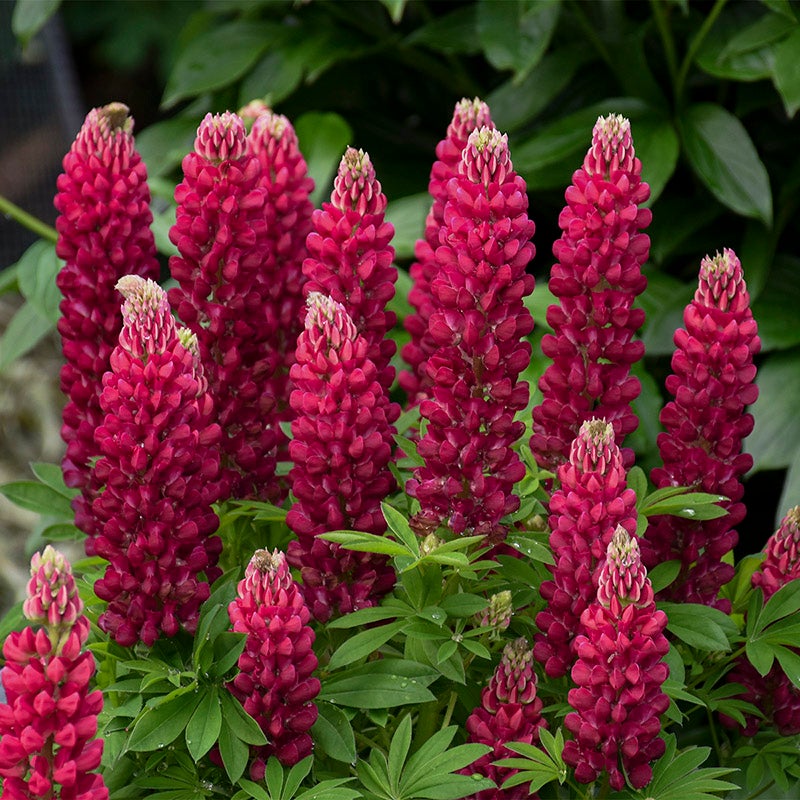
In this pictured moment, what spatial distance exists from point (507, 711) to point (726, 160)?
135 centimetres

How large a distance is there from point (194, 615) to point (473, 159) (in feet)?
1.20

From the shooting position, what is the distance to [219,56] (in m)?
2.31

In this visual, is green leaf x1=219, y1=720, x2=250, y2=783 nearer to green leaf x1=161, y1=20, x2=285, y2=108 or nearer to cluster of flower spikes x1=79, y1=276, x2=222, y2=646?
cluster of flower spikes x1=79, y1=276, x2=222, y2=646

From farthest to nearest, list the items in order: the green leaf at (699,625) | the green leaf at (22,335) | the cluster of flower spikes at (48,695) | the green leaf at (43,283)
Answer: the green leaf at (22,335)
the green leaf at (43,283)
the green leaf at (699,625)
the cluster of flower spikes at (48,695)

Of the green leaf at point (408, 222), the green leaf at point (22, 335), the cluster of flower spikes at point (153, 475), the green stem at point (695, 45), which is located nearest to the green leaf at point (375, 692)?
the cluster of flower spikes at point (153, 475)

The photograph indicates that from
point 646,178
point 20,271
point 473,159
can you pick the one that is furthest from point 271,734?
point 646,178

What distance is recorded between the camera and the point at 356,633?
0.94 m

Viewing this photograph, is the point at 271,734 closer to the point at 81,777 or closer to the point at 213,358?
the point at 81,777

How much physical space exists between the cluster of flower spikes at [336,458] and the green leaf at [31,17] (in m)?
1.46

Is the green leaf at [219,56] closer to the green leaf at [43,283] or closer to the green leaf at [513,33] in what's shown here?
the green leaf at [513,33]

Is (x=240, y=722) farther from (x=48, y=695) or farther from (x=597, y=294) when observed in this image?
(x=597, y=294)

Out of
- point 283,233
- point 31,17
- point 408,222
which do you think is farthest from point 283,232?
point 31,17

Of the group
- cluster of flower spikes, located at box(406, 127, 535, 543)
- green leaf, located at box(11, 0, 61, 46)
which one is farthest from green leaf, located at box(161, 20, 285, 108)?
cluster of flower spikes, located at box(406, 127, 535, 543)

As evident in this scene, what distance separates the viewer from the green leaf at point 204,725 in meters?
0.77
